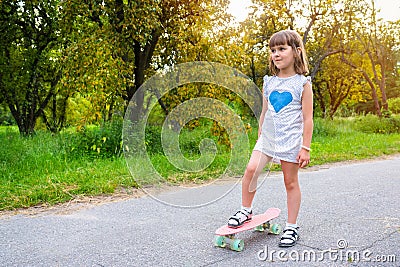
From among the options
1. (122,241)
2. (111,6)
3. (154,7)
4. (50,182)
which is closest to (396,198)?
(122,241)

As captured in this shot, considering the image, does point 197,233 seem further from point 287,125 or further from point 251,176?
point 287,125

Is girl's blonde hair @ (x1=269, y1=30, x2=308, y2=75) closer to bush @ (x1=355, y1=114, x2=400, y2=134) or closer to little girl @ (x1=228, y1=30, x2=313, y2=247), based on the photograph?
little girl @ (x1=228, y1=30, x2=313, y2=247)

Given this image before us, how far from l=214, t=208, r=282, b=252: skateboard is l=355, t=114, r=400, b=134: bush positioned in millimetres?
11823

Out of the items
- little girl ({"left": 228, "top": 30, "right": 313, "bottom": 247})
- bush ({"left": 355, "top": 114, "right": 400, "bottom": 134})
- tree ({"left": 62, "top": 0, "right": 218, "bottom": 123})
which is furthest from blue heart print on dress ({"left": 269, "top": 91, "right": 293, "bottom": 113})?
bush ({"left": 355, "top": 114, "right": 400, "bottom": 134})

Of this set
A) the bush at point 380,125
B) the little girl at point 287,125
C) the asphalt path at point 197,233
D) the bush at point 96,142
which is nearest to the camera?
the asphalt path at point 197,233

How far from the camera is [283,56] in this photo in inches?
131

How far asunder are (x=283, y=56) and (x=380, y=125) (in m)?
12.4

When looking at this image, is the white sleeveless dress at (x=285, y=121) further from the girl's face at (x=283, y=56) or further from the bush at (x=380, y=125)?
the bush at (x=380, y=125)

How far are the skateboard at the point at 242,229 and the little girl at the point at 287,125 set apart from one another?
0.05 meters

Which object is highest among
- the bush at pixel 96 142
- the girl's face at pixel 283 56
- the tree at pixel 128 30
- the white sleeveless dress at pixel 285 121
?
the tree at pixel 128 30

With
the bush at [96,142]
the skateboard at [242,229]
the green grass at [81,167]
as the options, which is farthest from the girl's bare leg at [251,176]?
the bush at [96,142]

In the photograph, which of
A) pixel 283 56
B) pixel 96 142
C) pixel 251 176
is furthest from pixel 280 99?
pixel 96 142

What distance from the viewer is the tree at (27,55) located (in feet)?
34.1

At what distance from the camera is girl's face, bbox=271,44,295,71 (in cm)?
331
